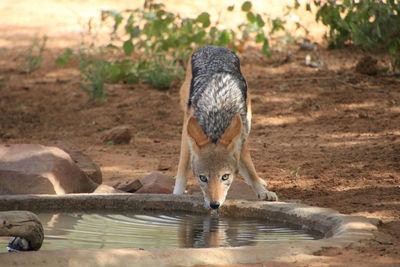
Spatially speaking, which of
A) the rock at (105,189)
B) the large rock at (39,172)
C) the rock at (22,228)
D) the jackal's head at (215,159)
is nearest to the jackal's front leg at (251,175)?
the jackal's head at (215,159)

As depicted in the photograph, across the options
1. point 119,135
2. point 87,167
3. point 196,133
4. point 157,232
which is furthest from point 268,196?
point 119,135

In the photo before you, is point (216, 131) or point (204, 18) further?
point (204, 18)

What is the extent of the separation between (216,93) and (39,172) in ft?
6.56

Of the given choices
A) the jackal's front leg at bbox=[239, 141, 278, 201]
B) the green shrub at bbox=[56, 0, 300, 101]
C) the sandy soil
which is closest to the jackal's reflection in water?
the jackal's front leg at bbox=[239, 141, 278, 201]

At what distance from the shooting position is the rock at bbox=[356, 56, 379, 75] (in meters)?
11.7

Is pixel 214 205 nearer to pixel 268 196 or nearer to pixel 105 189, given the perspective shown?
pixel 268 196

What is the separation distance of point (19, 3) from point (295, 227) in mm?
15084

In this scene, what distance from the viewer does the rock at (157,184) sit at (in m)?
6.91

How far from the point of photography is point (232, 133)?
6191 mm

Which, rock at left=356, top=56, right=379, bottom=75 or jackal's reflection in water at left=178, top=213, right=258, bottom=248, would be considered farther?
rock at left=356, top=56, right=379, bottom=75

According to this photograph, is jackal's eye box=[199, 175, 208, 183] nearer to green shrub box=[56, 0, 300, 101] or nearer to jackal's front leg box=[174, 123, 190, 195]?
jackal's front leg box=[174, 123, 190, 195]

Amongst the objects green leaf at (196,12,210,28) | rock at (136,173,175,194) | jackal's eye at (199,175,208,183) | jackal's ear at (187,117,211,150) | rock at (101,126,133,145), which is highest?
green leaf at (196,12,210,28)

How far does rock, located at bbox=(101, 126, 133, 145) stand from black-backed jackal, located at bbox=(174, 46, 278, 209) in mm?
2687

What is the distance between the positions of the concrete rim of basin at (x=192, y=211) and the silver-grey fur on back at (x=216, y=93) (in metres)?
0.78
